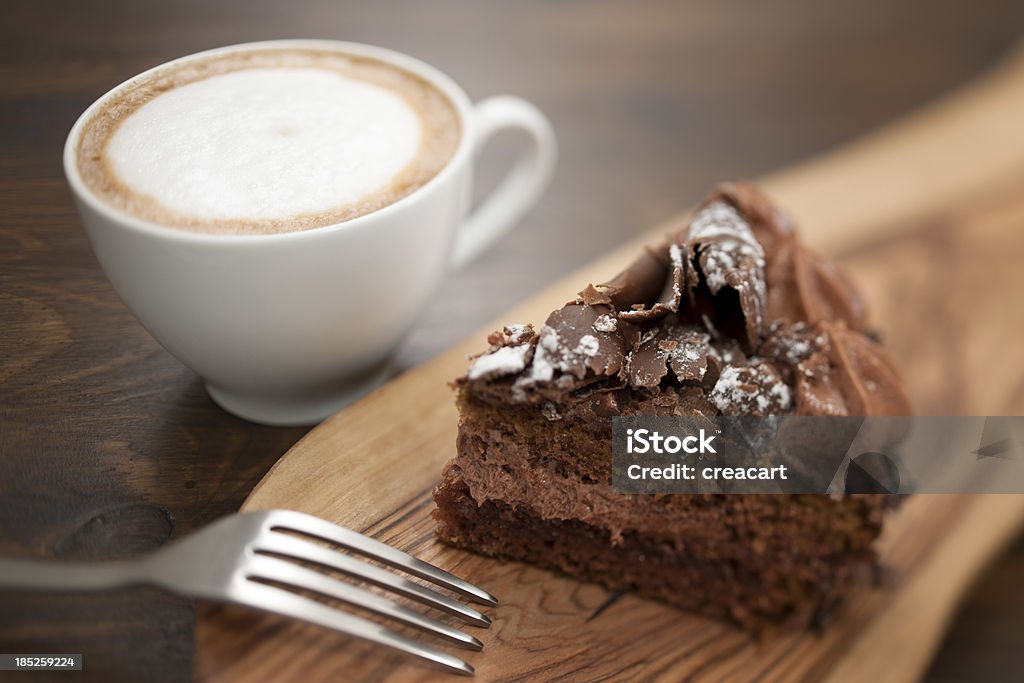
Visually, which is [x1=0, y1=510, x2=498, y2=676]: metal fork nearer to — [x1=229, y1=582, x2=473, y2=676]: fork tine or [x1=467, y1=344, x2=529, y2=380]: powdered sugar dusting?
[x1=229, y1=582, x2=473, y2=676]: fork tine

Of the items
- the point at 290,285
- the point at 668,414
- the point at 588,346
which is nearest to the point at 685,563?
the point at 668,414

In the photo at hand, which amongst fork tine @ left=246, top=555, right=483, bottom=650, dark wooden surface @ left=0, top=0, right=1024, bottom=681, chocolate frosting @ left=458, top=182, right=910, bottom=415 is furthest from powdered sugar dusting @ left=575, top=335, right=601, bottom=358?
dark wooden surface @ left=0, top=0, right=1024, bottom=681

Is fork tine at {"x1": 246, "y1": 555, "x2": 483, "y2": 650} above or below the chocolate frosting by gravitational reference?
below

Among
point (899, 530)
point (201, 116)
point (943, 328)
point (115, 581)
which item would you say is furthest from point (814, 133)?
point (115, 581)

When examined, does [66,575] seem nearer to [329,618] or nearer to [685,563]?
[329,618]

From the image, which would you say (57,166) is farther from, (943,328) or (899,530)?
A: (943,328)

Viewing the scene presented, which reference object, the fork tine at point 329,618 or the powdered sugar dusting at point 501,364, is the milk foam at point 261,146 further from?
the fork tine at point 329,618

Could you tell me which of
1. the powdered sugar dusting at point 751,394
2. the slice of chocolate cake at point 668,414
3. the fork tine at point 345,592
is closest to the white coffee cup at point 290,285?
the slice of chocolate cake at point 668,414
